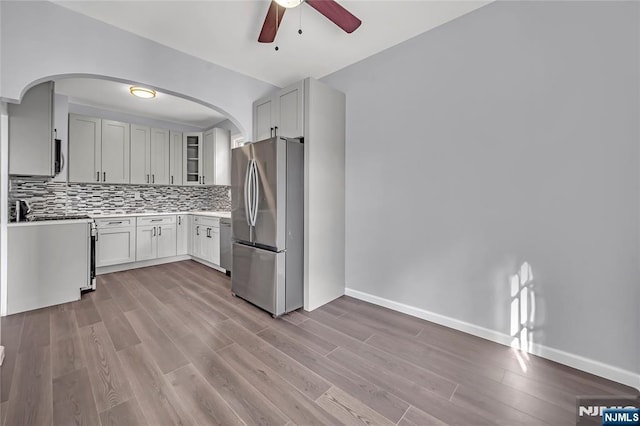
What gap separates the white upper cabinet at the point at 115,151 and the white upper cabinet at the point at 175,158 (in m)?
0.67

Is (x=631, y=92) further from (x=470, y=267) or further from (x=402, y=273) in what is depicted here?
(x=402, y=273)

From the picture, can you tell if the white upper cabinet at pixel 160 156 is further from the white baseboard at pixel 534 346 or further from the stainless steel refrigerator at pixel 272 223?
the white baseboard at pixel 534 346

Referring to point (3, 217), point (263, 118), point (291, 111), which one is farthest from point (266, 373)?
point (3, 217)

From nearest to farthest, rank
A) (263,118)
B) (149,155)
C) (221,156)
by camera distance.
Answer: (263,118) → (149,155) → (221,156)

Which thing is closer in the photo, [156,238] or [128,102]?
[128,102]

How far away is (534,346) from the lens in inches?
78.2

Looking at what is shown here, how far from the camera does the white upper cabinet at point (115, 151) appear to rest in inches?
167

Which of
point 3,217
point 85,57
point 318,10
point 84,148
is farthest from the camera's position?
point 84,148

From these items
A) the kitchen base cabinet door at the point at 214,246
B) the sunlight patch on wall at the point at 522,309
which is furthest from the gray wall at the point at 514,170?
the kitchen base cabinet door at the point at 214,246

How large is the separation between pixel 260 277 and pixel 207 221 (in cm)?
214

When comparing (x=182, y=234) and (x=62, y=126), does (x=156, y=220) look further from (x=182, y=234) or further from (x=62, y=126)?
(x=62, y=126)

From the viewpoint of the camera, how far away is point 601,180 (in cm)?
173

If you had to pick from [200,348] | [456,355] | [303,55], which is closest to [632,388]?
[456,355]

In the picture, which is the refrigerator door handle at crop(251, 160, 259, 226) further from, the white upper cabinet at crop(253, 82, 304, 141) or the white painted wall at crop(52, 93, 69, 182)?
the white painted wall at crop(52, 93, 69, 182)
